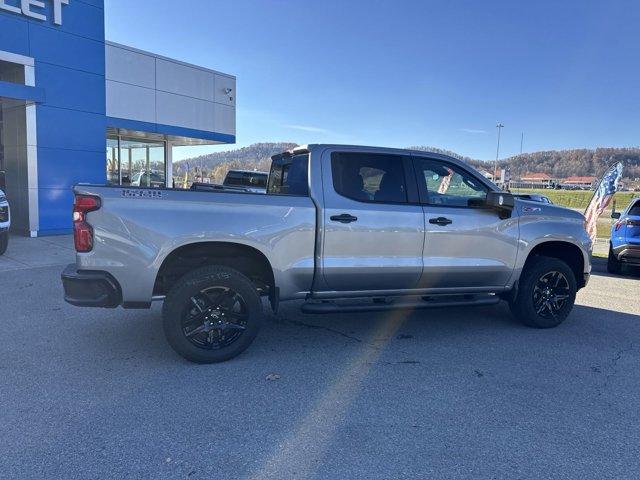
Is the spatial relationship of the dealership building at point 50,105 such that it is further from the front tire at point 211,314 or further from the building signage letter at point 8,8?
the front tire at point 211,314

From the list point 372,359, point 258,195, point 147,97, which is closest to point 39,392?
point 258,195

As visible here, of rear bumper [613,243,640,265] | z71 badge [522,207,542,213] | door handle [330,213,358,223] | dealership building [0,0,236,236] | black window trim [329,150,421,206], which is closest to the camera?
door handle [330,213,358,223]

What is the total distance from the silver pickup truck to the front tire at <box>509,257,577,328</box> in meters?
0.01

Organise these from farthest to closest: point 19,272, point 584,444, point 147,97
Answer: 1. point 147,97
2. point 19,272
3. point 584,444

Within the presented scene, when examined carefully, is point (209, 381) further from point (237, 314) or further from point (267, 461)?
point (267, 461)

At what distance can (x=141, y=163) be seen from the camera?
21.0m

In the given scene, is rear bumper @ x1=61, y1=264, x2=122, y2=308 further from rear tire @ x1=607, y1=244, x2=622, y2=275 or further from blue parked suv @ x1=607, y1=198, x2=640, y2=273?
rear tire @ x1=607, y1=244, x2=622, y2=275

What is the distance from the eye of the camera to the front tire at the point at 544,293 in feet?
18.5

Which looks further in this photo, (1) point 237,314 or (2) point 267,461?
(1) point 237,314

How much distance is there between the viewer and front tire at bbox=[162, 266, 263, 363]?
4.23m

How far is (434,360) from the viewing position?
4.66 meters

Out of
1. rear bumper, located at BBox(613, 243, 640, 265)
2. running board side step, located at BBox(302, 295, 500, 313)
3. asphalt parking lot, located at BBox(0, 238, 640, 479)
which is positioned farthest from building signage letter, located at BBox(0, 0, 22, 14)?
rear bumper, located at BBox(613, 243, 640, 265)

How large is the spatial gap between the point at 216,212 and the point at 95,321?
94.8 inches

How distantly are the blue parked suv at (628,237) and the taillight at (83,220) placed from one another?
893cm
